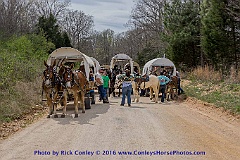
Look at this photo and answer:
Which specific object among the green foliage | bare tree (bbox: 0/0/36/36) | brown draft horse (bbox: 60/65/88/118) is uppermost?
bare tree (bbox: 0/0/36/36)

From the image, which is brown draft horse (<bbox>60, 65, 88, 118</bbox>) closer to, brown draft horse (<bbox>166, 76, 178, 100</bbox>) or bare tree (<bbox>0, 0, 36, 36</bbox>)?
brown draft horse (<bbox>166, 76, 178, 100</bbox>)

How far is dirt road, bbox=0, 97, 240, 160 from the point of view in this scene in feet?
25.6

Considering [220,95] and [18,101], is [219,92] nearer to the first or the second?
[220,95]

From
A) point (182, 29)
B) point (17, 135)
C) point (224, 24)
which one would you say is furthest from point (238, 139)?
point (182, 29)

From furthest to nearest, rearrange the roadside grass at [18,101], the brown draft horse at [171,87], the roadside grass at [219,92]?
the brown draft horse at [171,87] → the roadside grass at [219,92] → the roadside grass at [18,101]

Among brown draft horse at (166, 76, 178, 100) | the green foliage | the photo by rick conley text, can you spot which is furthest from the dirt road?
brown draft horse at (166, 76, 178, 100)

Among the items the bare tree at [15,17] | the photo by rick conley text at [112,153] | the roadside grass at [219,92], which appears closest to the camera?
the photo by rick conley text at [112,153]

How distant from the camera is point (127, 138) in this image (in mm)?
9422

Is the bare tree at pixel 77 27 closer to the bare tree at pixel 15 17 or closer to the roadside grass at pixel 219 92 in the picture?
the bare tree at pixel 15 17

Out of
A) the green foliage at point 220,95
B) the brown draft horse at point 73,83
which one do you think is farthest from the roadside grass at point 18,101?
the green foliage at point 220,95

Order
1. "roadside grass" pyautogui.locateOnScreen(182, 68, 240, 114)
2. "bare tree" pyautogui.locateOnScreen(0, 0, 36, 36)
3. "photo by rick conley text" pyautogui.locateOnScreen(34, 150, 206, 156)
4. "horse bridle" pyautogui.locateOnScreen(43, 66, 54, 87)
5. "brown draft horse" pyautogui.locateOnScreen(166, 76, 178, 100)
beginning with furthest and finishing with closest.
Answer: "bare tree" pyautogui.locateOnScreen(0, 0, 36, 36) → "brown draft horse" pyautogui.locateOnScreen(166, 76, 178, 100) → "roadside grass" pyautogui.locateOnScreen(182, 68, 240, 114) → "horse bridle" pyautogui.locateOnScreen(43, 66, 54, 87) → "photo by rick conley text" pyautogui.locateOnScreen(34, 150, 206, 156)

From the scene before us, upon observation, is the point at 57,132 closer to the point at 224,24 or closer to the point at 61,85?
the point at 61,85

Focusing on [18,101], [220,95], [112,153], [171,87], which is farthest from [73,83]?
[171,87]

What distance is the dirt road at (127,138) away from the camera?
25.6 ft
